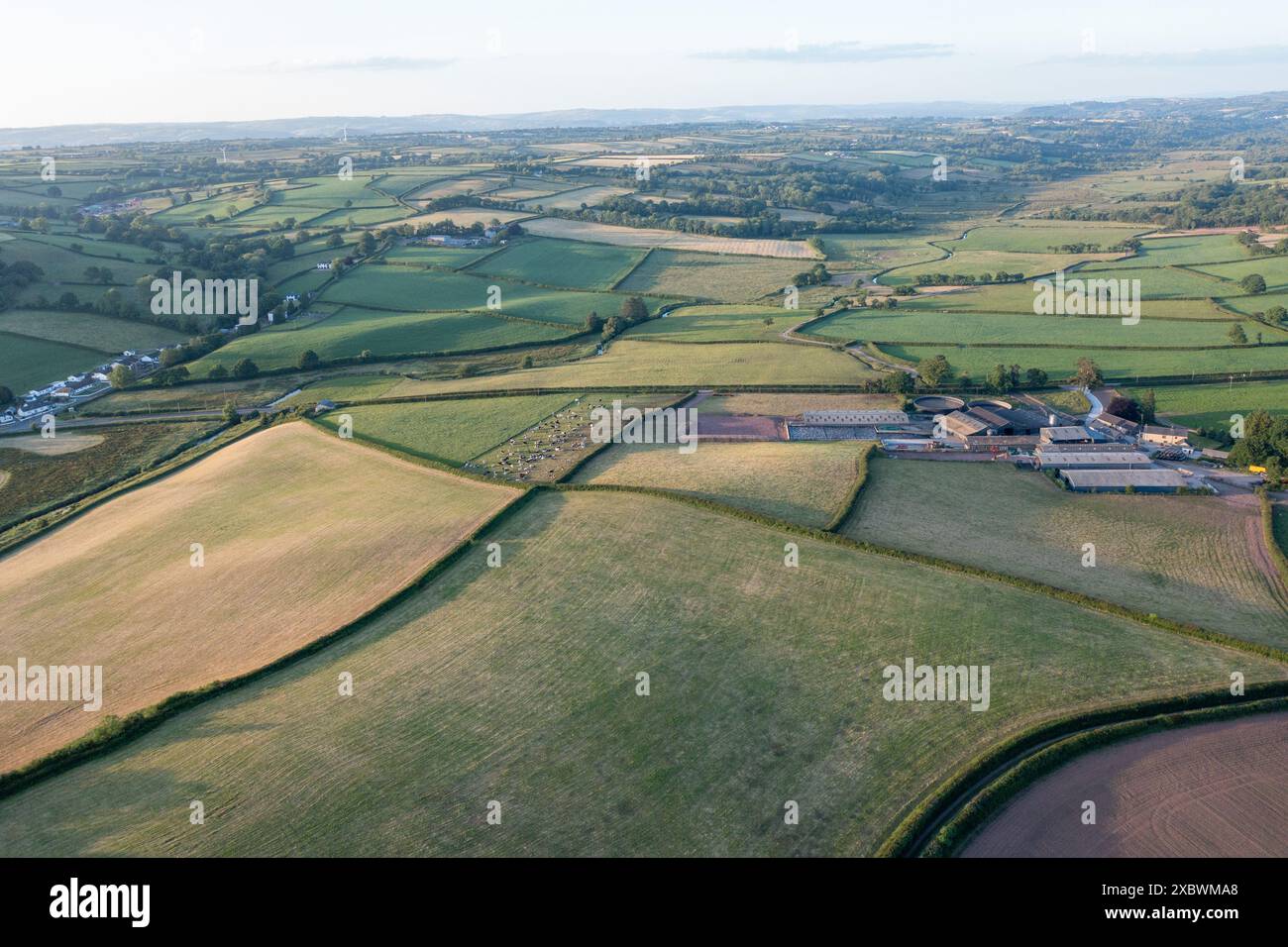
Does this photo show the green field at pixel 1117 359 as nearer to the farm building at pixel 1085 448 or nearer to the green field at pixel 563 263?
the farm building at pixel 1085 448

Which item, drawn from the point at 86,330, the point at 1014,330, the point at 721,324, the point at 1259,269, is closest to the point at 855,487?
the point at 721,324

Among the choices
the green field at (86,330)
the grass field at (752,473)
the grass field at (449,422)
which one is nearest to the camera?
the grass field at (752,473)

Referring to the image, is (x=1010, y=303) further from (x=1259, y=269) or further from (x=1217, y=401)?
(x=1259, y=269)

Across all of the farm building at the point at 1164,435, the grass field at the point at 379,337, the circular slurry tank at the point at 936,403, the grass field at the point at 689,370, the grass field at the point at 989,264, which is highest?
the grass field at the point at 989,264

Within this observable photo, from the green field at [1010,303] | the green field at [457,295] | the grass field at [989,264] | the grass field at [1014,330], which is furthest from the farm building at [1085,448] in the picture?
the grass field at [989,264]

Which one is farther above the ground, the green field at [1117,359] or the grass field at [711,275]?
the grass field at [711,275]

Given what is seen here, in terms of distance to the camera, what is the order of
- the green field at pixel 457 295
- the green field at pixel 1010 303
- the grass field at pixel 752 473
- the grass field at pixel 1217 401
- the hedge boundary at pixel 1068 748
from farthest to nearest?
the green field at pixel 457 295
the green field at pixel 1010 303
the grass field at pixel 1217 401
the grass field at pixel 752 473
the hedge boundary at pixel 1068 748

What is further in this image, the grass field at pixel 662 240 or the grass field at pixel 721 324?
the grass field at pixel 662 240
